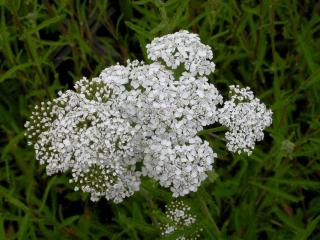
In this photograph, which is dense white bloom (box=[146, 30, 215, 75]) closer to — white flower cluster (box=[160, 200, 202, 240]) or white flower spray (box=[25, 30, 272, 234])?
white flower spray (box=[25, 30, 272, 234])

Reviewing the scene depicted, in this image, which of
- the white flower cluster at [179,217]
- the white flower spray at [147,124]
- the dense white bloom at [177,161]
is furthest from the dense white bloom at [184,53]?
the white flower cluster at [179,217]

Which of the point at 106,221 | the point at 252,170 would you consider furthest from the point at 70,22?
the point at 252,170

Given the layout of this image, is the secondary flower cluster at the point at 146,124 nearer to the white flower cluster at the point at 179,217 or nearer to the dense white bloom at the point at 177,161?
the dense white bloom at the point at 177,161

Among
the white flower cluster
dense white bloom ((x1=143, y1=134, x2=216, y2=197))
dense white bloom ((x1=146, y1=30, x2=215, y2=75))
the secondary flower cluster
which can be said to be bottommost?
the white flower cluster

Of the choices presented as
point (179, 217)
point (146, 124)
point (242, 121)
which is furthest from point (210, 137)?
point (146, 124)

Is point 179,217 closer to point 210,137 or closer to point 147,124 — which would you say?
point 147,124

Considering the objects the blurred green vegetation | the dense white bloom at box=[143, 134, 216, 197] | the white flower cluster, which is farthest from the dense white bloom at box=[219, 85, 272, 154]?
the white flower cluster
